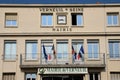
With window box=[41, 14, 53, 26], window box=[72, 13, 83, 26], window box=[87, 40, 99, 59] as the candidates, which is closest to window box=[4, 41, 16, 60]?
window box=[41, 14, 53, 26]

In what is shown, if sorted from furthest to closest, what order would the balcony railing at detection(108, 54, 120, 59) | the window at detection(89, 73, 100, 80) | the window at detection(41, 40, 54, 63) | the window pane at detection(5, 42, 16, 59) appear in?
1. the window pane at detection(5, 42, 16, 59)
2. the balcony railing at detection(108, 54, 120, 59)
3. the window at detection(41, 40, 54, 63)
4. the window at detection(89, 73, 100, 80)

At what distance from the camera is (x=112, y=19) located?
42312 millimetres

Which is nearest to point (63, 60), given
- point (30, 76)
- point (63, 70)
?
point (63, 70)

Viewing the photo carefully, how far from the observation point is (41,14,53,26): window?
4217 cm

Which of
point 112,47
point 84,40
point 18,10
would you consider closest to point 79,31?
point 84,40

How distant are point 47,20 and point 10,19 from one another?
3.85 m

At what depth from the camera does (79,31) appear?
137 feet

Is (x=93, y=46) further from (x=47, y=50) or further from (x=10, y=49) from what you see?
(x=10, y=49)

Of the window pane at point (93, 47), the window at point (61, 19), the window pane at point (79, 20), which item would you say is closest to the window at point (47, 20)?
the window at point (61, 19)

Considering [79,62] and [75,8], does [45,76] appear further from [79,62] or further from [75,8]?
[75,8]

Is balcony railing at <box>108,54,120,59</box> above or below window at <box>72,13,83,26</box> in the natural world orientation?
below

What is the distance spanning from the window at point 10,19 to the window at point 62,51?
506 centimetres

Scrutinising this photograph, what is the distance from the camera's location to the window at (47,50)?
40809 millimetres

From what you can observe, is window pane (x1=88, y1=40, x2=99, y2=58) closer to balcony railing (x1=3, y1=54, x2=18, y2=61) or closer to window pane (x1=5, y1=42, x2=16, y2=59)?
balcony railing (x1=3, y1=54, x2=18, y2=61)
